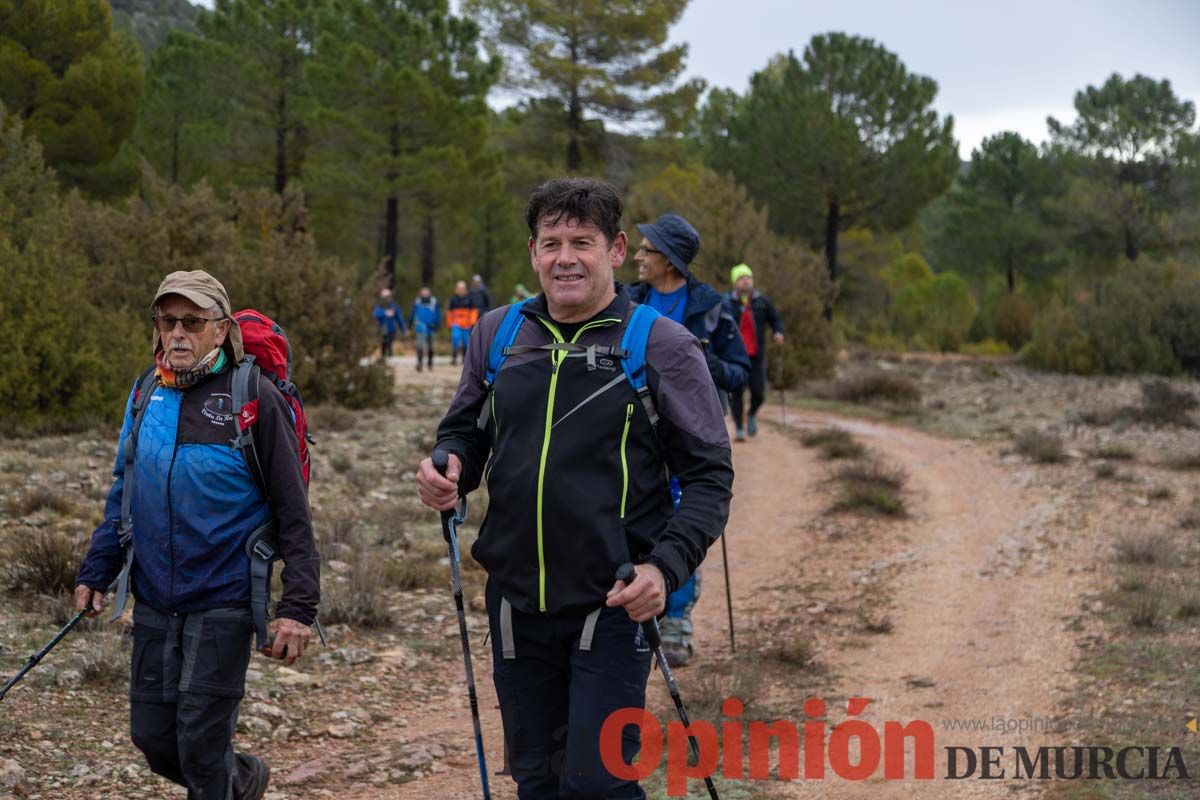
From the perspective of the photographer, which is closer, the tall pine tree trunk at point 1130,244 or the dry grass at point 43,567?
the dry grass at point 43,567

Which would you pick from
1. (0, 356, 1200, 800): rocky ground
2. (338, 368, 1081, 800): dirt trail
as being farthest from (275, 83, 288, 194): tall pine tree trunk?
(338, 368, 1081, 800): dirt trail

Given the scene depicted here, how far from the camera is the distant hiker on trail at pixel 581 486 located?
119 inches

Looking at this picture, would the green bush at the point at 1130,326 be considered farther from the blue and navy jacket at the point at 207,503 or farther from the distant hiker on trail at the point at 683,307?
the blue and navy jacket at the point at 207,503

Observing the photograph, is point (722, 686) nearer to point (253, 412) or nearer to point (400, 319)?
point (253, 412)

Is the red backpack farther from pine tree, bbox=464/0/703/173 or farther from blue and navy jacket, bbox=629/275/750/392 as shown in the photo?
pine tree, bbox=464/0/703/173

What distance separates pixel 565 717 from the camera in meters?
3.24

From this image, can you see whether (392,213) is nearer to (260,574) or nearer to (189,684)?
(260,574)

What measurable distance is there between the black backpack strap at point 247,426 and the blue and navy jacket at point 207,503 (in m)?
0.02

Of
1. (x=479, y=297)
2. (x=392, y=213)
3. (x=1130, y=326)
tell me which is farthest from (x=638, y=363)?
(x=392, y=213)

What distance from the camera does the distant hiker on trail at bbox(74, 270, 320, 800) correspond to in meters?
3.52

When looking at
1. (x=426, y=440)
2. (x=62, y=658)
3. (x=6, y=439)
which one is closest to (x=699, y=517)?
(x=62, y=658)

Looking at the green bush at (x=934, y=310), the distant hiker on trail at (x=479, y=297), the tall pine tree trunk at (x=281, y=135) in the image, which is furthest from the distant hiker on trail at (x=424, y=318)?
the green bush at (x=934, y=310)

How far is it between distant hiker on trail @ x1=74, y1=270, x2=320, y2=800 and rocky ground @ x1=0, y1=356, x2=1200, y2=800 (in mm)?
1485

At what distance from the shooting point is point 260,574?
3.58m
